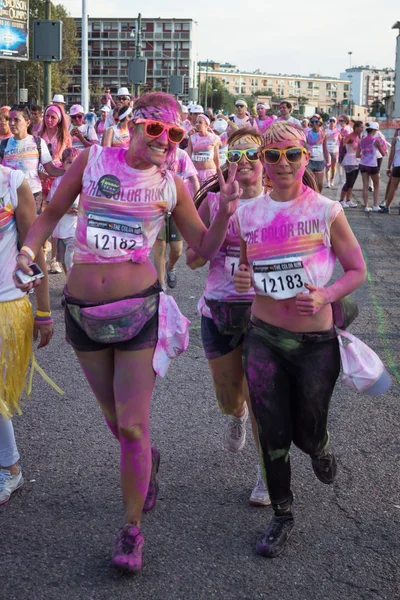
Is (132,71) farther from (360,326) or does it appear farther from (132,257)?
(132,257)

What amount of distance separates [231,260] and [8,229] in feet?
3.62

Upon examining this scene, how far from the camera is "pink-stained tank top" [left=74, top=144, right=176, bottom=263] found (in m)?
3.47

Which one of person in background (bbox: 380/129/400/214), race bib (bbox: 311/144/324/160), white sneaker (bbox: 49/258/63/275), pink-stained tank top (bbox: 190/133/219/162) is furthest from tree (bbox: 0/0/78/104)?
white sneaker (bbox: 49/258/63/275)

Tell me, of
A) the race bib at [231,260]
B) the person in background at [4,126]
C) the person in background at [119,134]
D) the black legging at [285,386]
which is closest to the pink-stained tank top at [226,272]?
the race bib at [231,260]

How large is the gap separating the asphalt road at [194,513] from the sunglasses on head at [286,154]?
1.68 metres

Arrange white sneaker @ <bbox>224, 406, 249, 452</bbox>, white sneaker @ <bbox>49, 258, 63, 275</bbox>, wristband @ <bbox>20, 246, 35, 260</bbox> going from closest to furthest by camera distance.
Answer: wristband @ <bbox>20, 246, 35, 260</bbox> → white sneaker @ <bbox>224, 406, 249, 452</bbox> → white sneaker @ <bbox>49, 258, 63, 275</bbox>

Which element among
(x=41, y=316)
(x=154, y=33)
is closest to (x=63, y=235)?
(x=41, y=316)

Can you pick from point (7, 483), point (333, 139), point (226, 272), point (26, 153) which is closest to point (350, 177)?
point (333, 139)

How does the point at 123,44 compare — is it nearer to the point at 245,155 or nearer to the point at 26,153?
the point at 26,153

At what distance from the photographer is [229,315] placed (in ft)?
13.0

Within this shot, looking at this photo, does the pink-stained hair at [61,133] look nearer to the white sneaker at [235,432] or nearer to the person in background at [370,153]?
the white sneaker at [235,432]

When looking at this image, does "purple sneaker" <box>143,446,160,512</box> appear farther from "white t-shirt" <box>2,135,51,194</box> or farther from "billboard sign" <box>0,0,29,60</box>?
"billboard sign" <box>0,0,29,60</box>

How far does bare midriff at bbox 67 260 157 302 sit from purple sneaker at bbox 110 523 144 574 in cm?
97

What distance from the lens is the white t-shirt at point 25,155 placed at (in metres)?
9.84
